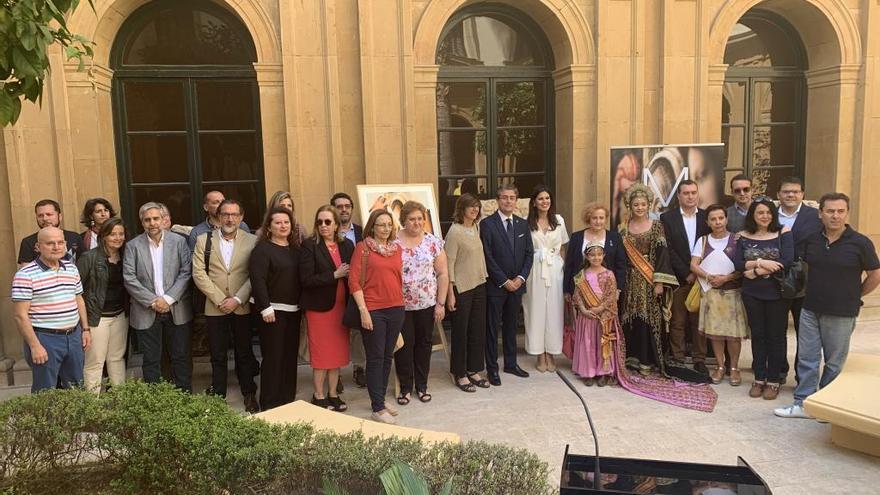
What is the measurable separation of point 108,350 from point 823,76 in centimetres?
955

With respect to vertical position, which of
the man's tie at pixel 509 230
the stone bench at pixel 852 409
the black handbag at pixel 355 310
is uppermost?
the man's tie at pixel 509 230

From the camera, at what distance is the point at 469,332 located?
669 cm

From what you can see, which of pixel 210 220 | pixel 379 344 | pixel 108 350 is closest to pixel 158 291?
pixel 108 350

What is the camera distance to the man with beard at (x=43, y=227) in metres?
5.84

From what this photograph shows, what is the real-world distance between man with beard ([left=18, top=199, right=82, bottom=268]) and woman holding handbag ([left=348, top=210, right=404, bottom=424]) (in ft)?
8.53

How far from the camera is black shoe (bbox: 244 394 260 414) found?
20.0 feet

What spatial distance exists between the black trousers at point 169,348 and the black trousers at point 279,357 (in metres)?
0.73

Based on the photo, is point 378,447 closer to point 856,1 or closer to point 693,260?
point 693,260

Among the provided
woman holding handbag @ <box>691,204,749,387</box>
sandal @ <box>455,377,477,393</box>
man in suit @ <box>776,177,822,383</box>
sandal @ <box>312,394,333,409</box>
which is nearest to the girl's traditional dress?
woman holding handbag @ <box>691,204,749,387</box>

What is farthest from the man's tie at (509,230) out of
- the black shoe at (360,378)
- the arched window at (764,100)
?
the arched window at (764,100)

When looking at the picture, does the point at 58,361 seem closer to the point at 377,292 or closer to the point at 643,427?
the point at 377,292

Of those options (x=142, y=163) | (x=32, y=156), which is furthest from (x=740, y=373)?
(x=32, y=156)

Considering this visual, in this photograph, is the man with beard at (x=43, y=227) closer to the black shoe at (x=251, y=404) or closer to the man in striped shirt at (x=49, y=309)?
the man in striped shirt at (x=49, y=309)

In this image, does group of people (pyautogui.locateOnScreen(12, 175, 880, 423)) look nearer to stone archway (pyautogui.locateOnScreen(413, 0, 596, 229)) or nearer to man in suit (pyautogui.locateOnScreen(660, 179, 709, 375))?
man in suit (pyautogui.locateOnScreen(660, 179, 709, 375))
